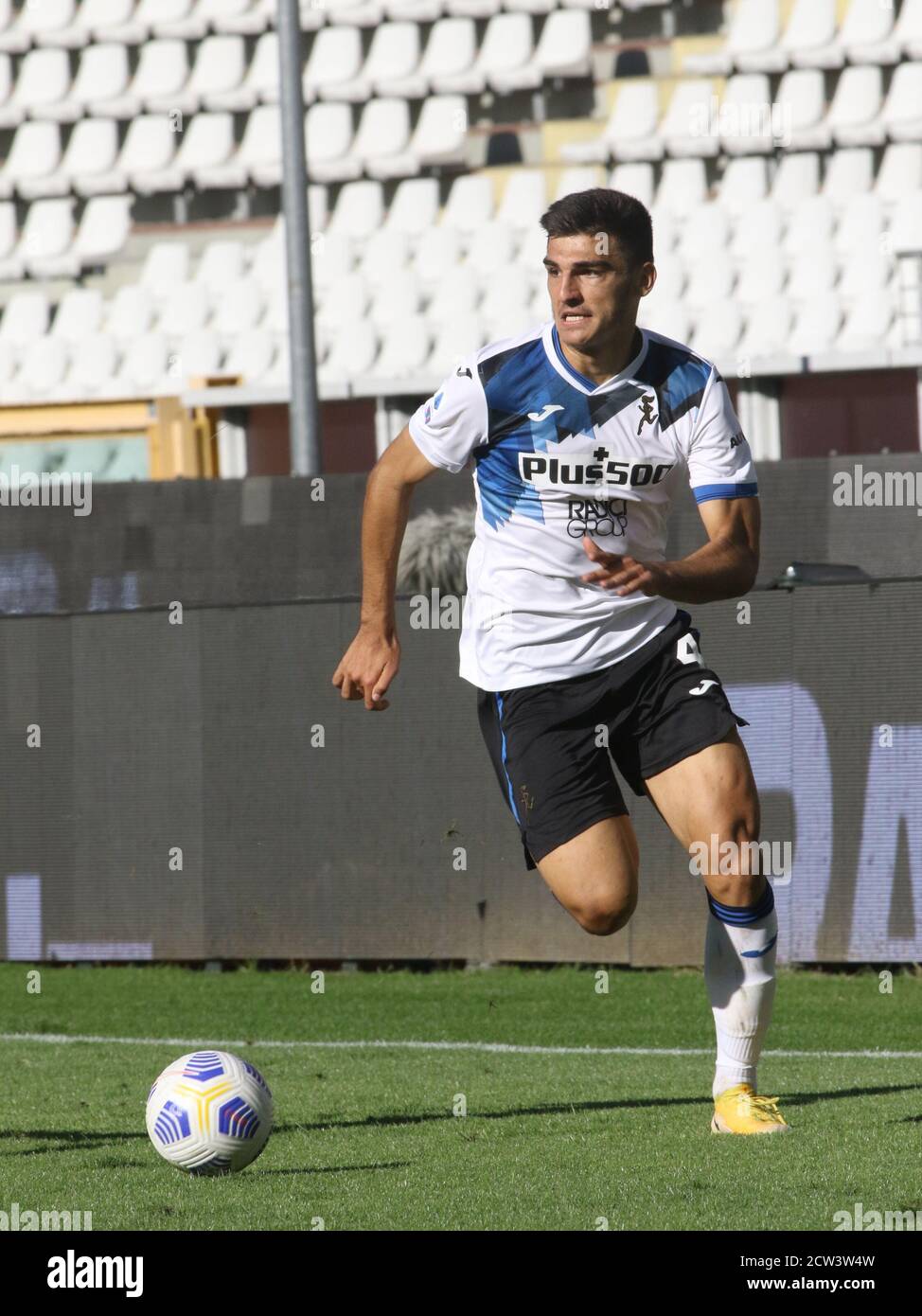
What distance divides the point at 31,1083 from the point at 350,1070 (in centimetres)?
119

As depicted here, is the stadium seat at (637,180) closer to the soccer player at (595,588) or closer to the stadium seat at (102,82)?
the stadium seat at (102,82)

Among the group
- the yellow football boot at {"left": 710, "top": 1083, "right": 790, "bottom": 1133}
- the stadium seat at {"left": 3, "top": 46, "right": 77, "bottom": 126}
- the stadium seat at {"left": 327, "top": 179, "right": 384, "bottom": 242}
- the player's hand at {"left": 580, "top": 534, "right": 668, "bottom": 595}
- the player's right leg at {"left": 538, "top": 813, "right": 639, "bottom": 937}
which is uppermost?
the stadium seat at {"left": 3, "top": 46, "right": 77, "bottom": 126}

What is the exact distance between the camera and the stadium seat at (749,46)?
896 inches

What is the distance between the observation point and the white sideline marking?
862 centimetres

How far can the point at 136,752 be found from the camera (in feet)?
41.0

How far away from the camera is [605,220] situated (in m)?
5.96

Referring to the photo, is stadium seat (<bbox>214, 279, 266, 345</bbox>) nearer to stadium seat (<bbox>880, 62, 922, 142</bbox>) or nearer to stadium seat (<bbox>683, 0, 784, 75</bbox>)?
stadium seat (<bbox>683, 0, 784, 75</bbox>)

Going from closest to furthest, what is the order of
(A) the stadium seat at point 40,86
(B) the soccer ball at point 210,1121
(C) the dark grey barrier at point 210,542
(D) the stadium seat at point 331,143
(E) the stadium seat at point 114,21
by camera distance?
(B) the soccer ball at point 210,1121, (C) the dark grey barrier at point 210,542, (D) the stadium seat at point 331,143, (E) the stadium seat at point 114,21, (A) the stadium seat at point 40,86

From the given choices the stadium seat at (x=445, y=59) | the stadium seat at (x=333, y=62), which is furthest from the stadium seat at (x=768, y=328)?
the stadium seat at (x=333, y=62)

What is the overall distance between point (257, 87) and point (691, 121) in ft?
19.3

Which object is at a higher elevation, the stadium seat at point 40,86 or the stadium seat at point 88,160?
the stadium seat at point 40,86

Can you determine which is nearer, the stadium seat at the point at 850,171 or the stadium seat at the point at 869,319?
the stadium seat at the point at 869,319

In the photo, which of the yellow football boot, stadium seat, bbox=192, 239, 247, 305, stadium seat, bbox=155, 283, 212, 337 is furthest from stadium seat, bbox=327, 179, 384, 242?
the yellow football boot

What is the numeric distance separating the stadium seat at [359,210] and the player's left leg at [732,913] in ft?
59.4
